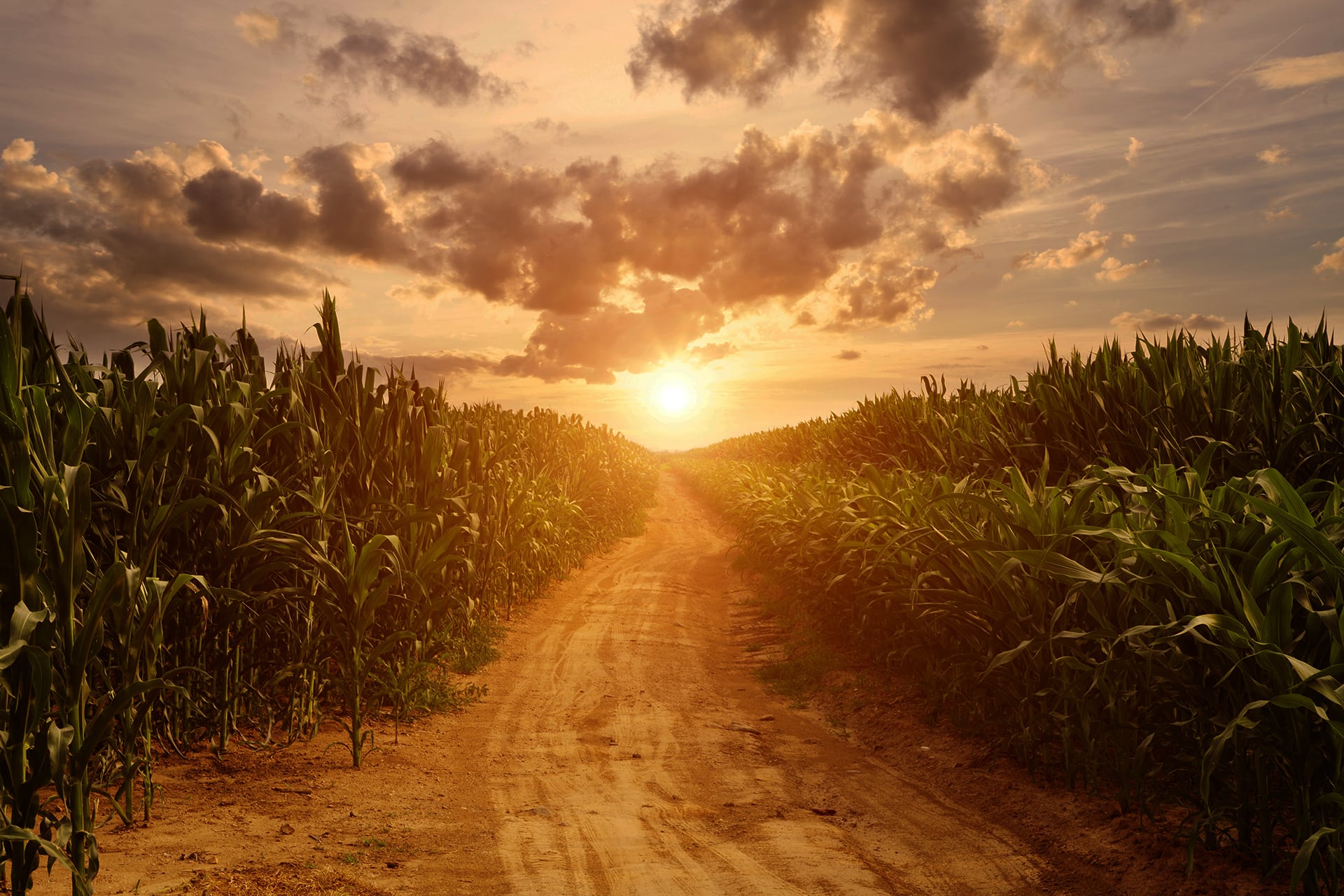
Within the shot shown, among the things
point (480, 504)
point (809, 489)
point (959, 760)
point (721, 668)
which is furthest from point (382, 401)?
point (809, 489)

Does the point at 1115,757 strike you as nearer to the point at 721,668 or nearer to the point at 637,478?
the point at 721,668

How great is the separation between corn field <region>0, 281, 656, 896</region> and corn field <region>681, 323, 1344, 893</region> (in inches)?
146

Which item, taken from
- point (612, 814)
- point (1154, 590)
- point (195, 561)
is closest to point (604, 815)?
point (612, 814)

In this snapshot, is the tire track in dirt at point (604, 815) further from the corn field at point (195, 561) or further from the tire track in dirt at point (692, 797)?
the corn field at point (195, 561)

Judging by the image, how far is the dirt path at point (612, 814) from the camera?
3533mm

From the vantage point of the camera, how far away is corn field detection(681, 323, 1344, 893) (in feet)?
10.1

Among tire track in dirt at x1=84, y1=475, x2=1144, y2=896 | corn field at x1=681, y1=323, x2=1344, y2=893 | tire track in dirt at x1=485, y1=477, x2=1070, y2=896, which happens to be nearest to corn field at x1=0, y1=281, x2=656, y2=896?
tire track in dirt at x1=84, y1=475, x2=1144, y2=896

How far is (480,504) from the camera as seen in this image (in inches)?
345

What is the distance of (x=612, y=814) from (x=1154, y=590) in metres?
3.14

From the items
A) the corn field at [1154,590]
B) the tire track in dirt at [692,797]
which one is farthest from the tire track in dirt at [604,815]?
the corn field at [1154,590]

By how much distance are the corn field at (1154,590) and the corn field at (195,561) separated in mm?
3696

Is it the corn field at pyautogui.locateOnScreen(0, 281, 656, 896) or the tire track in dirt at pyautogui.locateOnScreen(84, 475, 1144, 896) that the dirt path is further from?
the corn field at pyautogui.locateOnScreen(0, 281, 656, 896)

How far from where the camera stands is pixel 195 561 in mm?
4438

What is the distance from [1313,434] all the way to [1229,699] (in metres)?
3.15
